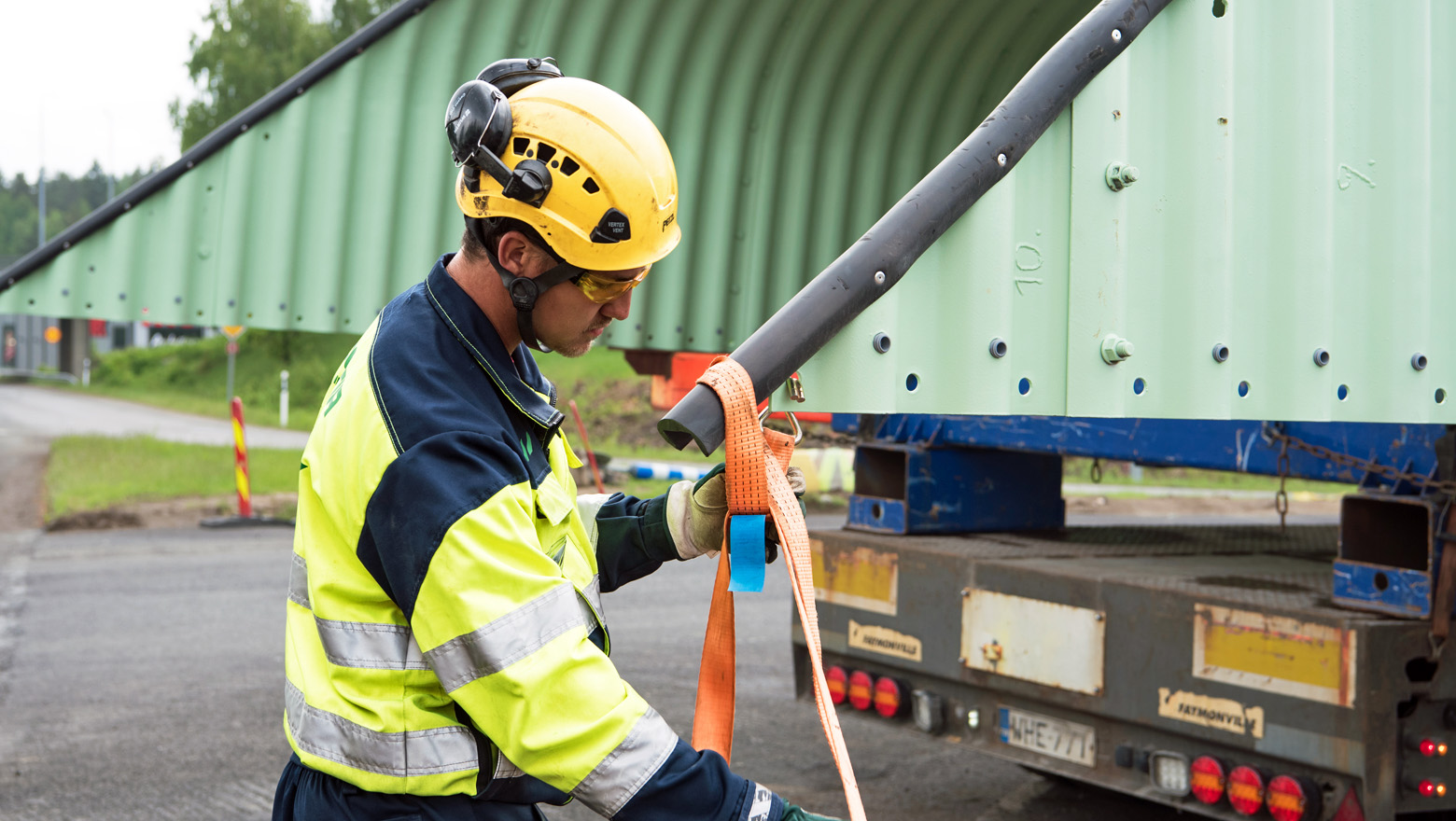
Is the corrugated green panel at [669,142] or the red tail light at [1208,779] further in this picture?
the corrugated green panel at [669,142]

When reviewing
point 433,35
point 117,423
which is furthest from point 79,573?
point 117,423

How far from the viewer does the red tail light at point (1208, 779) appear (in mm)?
3719

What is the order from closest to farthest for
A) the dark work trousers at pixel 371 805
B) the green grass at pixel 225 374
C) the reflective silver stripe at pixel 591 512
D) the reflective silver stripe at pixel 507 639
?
the reflective silver stripe at pixel 507 639, the dark work trousers at pixel 371 805, the reflective silver stripe at pixel 591 512, the green grass at pixel 225 374

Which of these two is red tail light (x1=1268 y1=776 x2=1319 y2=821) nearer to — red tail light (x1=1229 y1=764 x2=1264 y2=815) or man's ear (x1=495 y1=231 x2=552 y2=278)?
red tail light (x1=1229 y1=764 x2=1264 y2=815)

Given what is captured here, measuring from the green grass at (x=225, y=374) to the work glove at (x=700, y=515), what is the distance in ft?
87.5

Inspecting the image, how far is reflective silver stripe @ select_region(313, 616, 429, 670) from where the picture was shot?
72.1 inches

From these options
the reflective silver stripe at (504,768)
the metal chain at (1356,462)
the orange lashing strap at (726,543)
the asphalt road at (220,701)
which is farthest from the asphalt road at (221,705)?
the reflective silver stripe at (504,768)

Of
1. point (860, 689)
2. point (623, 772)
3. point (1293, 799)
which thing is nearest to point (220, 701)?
point (860, 689)

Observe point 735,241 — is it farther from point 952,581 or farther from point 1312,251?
point 1312,251

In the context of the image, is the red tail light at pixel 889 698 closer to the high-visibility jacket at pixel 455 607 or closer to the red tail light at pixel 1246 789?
the red tail light at pixel 1246 789

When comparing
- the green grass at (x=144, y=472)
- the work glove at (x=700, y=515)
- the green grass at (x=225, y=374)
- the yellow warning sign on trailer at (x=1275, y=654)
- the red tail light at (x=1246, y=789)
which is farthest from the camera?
the green grass at (x=225, y=374)

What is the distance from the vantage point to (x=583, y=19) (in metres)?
4.98

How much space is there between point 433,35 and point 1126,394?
3.27m

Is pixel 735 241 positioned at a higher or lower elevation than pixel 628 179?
higher
